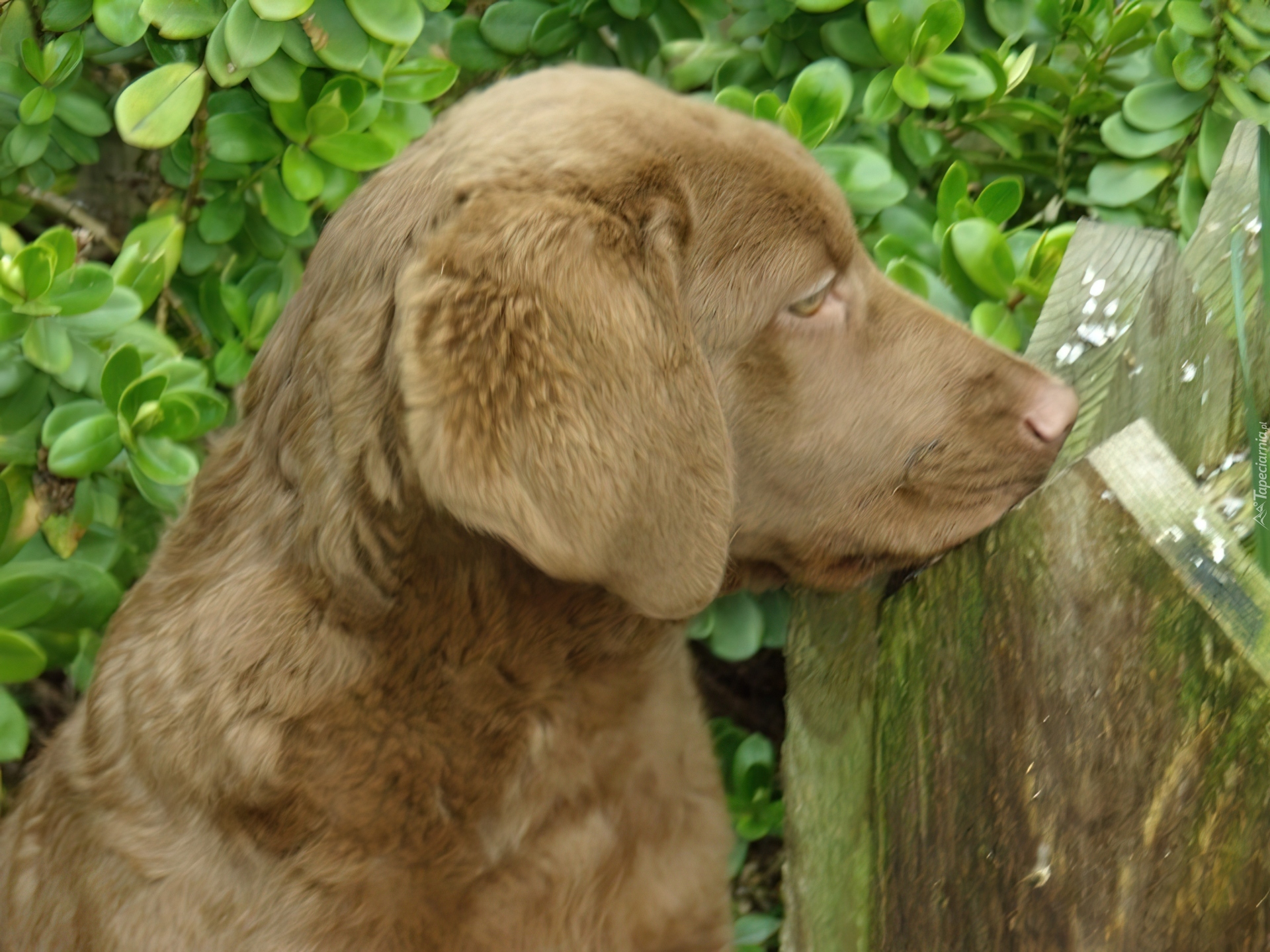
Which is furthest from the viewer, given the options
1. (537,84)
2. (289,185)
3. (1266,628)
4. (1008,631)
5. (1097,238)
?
(289,185)

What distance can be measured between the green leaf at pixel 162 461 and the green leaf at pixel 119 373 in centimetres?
9

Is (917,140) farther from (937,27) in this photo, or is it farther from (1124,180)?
(1124,180)

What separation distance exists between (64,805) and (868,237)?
1879 millimetres

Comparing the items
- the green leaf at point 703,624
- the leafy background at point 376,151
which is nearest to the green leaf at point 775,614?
the leafy background at point 376,151

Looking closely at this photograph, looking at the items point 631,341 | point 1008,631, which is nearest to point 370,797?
point 631,341

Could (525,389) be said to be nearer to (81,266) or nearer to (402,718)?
(402,718)

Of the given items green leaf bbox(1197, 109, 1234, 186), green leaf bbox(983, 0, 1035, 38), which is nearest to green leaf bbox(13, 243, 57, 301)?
green leaf bbox(983, 0, 1035, 38)

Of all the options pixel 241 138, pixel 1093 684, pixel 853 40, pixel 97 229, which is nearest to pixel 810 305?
pixel 1093 684

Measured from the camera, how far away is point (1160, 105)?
234 centimetres

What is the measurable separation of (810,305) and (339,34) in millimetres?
1120

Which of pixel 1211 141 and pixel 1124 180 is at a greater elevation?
pixel 1211 141

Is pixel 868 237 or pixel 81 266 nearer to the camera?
pixel 81 266

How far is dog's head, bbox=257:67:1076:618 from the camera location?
1.49 metres

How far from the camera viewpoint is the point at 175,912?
1.71 m
